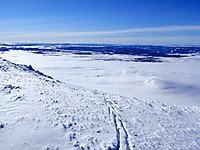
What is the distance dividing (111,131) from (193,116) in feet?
23.6

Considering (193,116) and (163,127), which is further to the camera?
(193,116)

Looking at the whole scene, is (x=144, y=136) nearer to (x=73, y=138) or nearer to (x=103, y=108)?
(x=73, y=138)

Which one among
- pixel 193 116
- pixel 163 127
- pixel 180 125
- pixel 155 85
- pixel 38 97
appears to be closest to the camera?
pixel 163 127

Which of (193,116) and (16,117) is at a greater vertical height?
(16,117)

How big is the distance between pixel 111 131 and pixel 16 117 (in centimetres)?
386

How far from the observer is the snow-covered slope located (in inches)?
346

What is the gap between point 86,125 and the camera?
10758mm

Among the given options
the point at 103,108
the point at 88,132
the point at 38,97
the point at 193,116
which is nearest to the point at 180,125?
the point at 193,116

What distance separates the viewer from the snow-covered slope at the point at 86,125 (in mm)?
8797

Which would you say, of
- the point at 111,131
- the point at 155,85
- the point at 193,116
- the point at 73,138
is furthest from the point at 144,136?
the point at 155,85

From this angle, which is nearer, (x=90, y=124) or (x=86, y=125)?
(x=86, y=125)

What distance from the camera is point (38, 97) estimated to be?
46.2 ft

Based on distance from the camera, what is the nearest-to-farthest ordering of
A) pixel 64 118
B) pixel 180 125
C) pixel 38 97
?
pixel 64 118, pixel 180 125, pixel 38 97

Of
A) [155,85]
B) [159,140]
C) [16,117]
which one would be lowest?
[155,85]
